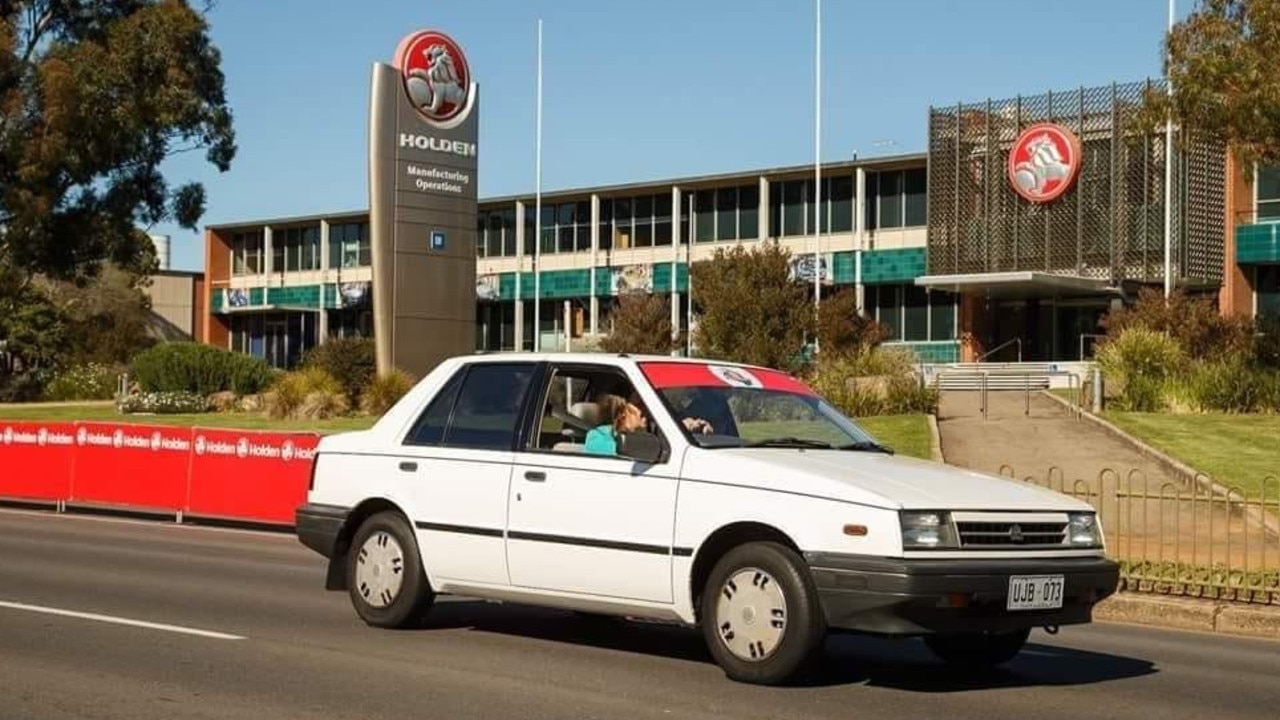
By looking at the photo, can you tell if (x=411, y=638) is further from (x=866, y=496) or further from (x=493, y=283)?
(x=493, y=283)

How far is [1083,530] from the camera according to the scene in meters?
8.69

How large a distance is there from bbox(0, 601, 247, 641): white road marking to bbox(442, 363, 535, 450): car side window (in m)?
1.85

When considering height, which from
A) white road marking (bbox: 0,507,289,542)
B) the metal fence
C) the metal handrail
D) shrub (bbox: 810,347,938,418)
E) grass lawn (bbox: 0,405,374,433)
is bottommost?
white road marking (bbox: 0,507,289,542)

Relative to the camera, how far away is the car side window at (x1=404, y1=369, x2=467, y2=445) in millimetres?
10258

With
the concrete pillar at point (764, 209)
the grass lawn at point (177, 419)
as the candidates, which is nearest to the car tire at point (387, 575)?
the grass lawn at point (177, 419)

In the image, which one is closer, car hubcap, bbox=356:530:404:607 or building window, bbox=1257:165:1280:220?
car hubcap, bbox=356:530:404:607

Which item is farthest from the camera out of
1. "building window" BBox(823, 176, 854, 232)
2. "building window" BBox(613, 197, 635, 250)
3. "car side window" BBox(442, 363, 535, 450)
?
"building window" BBox(613, 197, 635, 250)

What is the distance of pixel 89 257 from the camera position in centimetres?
4281

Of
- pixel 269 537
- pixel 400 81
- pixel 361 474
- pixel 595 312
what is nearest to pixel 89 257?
pixel 400 81

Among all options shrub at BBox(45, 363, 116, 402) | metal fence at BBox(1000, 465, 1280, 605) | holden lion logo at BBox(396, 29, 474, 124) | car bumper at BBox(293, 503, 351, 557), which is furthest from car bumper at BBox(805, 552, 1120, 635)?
shrub at BBox(45, 363, 116, 402)

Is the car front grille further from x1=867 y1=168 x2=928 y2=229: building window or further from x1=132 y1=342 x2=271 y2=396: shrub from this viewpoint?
x1=867 y1=168 x2=928 y2=229: building window

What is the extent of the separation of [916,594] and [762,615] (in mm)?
865

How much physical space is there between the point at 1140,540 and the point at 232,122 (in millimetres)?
31566

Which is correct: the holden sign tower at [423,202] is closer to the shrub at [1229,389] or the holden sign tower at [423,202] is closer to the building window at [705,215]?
Result: the shrub at [1229,389]
